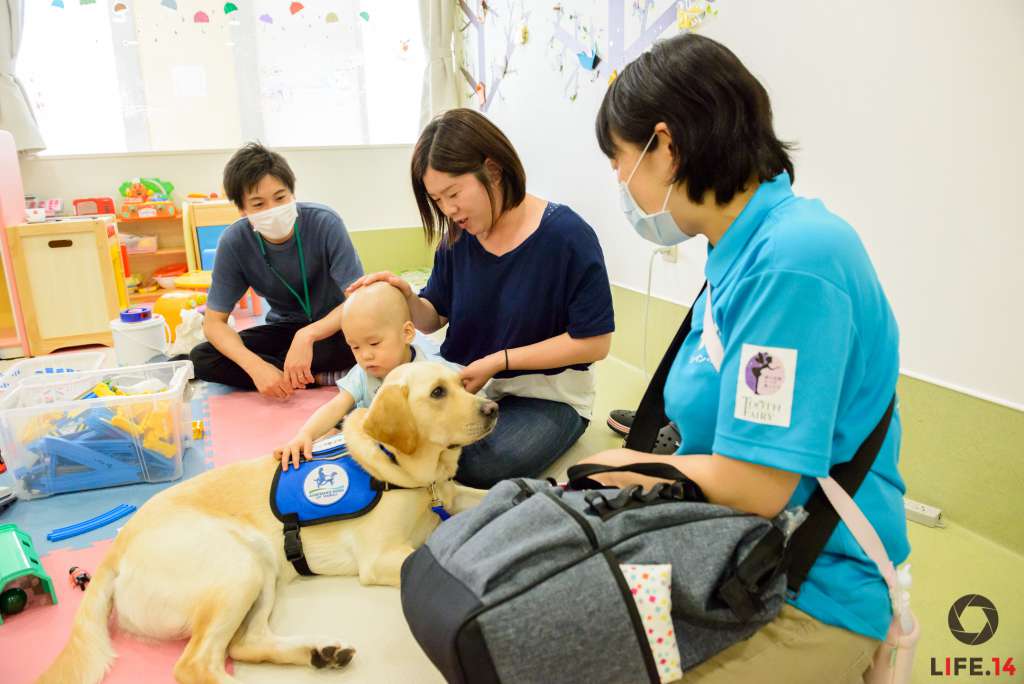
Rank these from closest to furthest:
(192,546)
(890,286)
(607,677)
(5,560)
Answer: (607,677), (192,546), (5,560), (890,286)

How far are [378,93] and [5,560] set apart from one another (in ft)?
15.9

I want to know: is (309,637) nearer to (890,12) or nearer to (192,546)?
(192,546)

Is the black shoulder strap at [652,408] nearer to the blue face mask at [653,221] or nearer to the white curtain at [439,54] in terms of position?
the blue face mask at [653,221]

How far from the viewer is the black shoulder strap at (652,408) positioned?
1.35m

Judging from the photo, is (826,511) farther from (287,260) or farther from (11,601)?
(287,260)

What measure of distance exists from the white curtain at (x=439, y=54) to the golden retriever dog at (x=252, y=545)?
13.6ft

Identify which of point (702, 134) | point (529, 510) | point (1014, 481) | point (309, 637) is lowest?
point (309, 637)

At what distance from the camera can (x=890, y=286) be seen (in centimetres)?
196

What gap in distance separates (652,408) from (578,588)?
555mm

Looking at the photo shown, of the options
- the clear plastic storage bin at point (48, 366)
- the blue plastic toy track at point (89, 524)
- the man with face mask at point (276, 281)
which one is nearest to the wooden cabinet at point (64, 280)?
the clear plastic storage bin at point (48, 366)

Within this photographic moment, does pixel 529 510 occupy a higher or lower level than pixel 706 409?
lower

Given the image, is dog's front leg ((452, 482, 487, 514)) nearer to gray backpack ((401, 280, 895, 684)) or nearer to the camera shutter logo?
gray backpack ((401, 280, 895, 684))

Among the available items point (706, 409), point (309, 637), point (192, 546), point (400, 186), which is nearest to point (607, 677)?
point (706, 409)

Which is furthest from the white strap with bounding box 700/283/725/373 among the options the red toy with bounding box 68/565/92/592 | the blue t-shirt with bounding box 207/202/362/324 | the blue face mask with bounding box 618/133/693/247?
the blue t-shirt with bounding box 207/202/362/324
